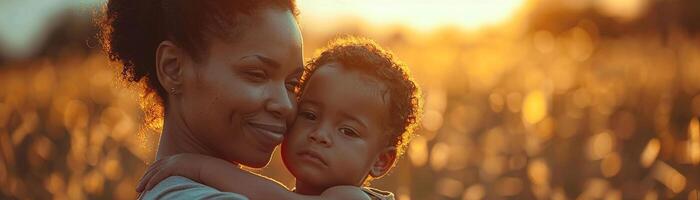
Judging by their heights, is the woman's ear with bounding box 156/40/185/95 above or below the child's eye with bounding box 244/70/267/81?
below

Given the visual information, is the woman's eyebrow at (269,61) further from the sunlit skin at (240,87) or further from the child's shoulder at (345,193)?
the child's shoulder at (345,193)

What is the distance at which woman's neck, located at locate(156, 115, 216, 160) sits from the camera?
10.0 ft

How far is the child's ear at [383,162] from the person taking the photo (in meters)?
3.44

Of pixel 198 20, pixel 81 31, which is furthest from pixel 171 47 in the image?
pixel 81 31

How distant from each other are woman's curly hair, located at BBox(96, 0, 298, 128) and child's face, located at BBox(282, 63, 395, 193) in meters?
0.25

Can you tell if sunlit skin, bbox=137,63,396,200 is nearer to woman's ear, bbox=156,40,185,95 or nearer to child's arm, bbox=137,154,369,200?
child's arm, bbox=137,154,369,200

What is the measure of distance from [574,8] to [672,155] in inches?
431

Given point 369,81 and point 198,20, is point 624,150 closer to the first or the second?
point 369,81

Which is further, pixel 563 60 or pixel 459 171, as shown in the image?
pixel 563 60

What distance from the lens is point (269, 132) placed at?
9.82 feet

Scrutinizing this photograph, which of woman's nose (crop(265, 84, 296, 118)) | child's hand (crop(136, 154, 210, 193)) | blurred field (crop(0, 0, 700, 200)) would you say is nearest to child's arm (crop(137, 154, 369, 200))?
child's hand (crop(136, 154, 210, 193))

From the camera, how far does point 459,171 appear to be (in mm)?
6578

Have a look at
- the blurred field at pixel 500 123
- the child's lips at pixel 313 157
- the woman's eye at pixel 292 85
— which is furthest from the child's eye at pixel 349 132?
the blurred field at pixel 500 123

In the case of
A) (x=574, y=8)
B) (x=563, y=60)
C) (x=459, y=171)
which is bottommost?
(x=459, y=171)
